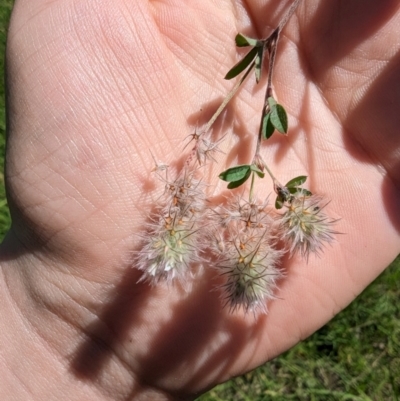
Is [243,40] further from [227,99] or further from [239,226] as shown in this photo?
[239,226]

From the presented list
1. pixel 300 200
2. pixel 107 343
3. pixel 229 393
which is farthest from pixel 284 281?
pixel 229 393

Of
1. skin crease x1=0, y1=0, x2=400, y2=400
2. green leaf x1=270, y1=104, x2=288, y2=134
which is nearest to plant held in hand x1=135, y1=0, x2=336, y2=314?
green leaf x1=270, y1=104, x2=288, y2=134

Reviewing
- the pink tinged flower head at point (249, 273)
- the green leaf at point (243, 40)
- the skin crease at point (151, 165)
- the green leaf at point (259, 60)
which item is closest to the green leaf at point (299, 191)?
the pink tinged flower head at point (249, 273)

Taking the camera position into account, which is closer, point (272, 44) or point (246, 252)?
point (246, 252)

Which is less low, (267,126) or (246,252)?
(267,126)

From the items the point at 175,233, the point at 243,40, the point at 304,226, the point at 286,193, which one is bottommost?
the point at 304,226

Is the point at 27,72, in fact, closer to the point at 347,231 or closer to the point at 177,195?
the point at 177,195

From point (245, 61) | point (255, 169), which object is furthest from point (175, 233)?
point (245, 61)
